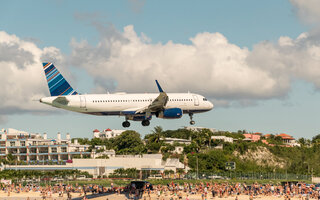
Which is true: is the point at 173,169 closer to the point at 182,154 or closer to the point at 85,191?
Answer: the point at 182,154

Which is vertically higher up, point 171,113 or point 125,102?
point 125,102

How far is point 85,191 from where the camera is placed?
8125 cm

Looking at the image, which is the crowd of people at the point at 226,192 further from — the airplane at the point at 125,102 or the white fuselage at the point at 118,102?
the white fuselage at the point at 118,102

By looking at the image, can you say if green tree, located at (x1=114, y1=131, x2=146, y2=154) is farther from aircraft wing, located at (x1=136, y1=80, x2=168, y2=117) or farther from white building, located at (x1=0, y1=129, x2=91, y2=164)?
aircraft wing, located at (x1=136, y1=80, x2=168, y2=117)

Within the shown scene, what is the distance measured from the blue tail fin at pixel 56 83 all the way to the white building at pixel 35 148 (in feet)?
226

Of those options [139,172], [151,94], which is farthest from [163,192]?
[139,172]

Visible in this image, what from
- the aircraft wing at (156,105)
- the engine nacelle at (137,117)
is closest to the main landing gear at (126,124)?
the engine nacelle at (137,117)

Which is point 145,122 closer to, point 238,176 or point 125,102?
point 125,102

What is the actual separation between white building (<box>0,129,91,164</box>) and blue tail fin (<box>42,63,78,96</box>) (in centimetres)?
6892

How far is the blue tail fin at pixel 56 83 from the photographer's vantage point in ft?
238

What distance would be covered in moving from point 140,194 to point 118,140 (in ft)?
324

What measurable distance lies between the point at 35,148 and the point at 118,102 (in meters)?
88.1

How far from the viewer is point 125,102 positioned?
235ft

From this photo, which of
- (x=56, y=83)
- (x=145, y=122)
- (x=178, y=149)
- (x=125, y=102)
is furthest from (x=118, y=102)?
(x=178, y=149)
